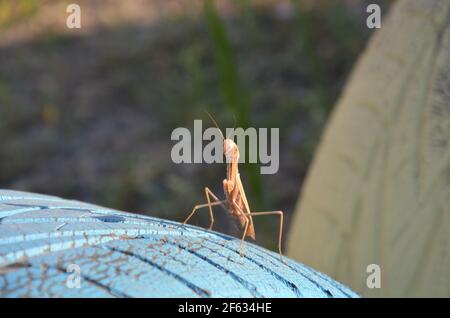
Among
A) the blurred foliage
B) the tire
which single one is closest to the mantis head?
the tire

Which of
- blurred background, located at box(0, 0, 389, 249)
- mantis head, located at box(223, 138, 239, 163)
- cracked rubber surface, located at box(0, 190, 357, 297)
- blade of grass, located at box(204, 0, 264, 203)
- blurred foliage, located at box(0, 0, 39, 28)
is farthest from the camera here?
blurred foliage, located at box(0, 0, 39, 28)

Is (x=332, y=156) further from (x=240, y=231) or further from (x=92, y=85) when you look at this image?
(x=92, y=85)

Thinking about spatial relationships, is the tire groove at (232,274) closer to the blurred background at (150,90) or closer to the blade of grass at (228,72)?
the blade of grass at (228,72)

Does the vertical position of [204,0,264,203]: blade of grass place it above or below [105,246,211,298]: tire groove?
above

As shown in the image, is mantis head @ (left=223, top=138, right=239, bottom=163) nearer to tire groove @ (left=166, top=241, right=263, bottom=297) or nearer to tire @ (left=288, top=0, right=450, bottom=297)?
tire @ (left=288, top=0, right=450, bottom=297)

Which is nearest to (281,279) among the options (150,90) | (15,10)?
(150,90)

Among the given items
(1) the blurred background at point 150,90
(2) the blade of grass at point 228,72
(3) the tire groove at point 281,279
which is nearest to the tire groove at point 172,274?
(3) the tire groove at point 281,279

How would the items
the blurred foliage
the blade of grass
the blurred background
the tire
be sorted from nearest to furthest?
the tire
the blade of grass
the blurred background
the blurred foliage
